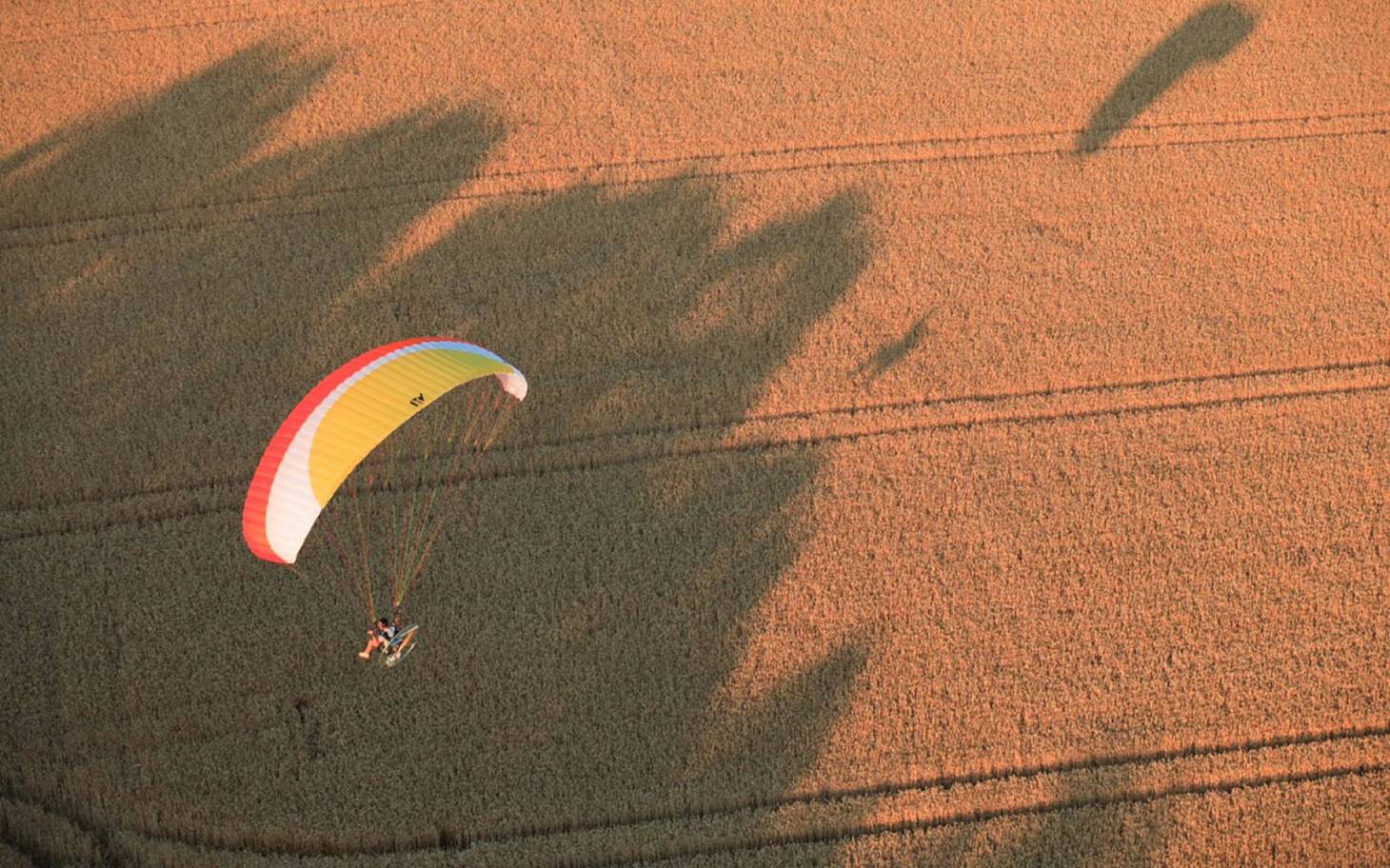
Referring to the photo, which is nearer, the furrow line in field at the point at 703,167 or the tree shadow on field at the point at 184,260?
the tree shadow on field at the point at 184,260

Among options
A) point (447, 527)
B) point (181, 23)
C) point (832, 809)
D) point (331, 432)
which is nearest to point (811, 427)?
point (447, 527)

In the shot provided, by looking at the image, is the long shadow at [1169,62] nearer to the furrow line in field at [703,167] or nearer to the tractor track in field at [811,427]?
the furrow line in field at [703,167]

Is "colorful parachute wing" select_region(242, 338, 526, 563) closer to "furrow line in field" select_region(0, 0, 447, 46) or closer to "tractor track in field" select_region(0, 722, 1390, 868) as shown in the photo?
"tractor track in field" select_region(0, 722, 1390, 868)

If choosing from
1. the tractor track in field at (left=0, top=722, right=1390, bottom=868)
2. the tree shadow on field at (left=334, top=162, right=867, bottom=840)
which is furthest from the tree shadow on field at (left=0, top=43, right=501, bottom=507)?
the tractor track in field at (left=0, top=722, right=1390, bottom=868)

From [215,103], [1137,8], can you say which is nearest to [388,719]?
[215,103]

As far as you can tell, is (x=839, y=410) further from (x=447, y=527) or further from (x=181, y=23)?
(x=181, y=23)

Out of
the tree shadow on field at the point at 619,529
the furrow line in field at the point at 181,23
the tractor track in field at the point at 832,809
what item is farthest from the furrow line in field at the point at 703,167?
the tractor track in field at the point at 832,809

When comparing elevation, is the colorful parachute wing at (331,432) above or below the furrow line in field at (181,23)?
below
